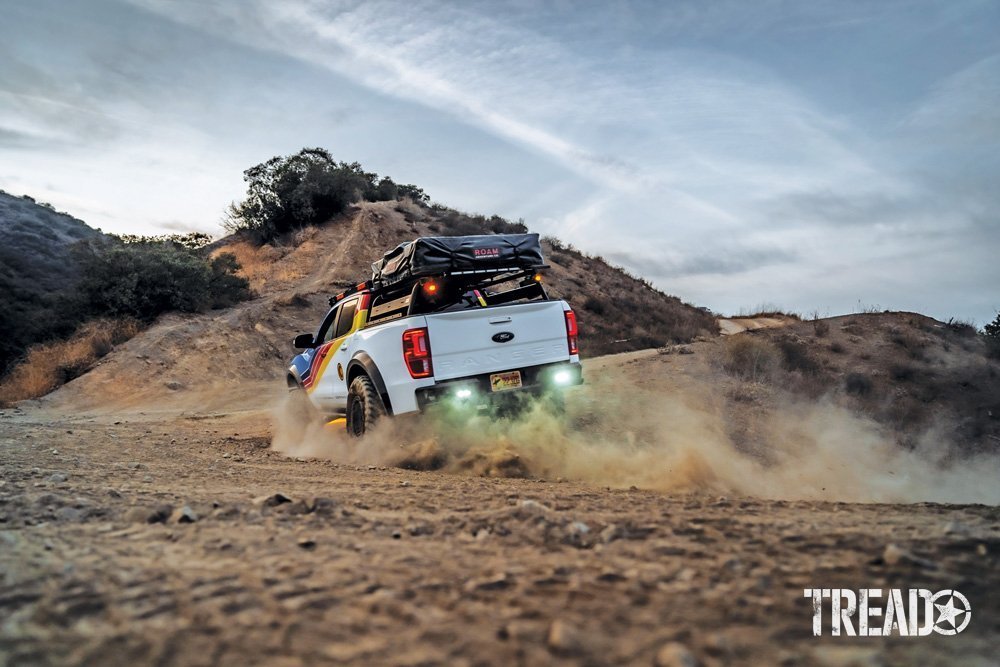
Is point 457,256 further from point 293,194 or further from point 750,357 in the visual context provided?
point 293,194

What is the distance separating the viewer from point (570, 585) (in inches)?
91.6

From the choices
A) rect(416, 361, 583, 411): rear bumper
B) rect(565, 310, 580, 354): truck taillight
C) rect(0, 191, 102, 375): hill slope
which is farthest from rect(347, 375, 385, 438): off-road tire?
rect(0, 191, 102, 375): hill slope

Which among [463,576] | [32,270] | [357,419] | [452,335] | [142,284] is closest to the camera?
[463,576]

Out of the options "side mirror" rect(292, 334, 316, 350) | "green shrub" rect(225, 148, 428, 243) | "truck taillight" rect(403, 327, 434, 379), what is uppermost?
"green shrub" rect(225, 148, 428, 243)

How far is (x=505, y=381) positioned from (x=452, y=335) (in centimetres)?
82

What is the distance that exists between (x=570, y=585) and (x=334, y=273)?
1059 inches

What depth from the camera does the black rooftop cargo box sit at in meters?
7.10

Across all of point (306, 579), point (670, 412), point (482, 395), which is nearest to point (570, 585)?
point (306, 579)

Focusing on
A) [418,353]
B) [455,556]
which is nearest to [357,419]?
[418,353]

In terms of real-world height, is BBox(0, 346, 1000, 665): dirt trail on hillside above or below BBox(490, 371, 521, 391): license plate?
below

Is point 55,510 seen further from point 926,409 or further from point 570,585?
point 926,409

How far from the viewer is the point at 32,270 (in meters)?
31.0

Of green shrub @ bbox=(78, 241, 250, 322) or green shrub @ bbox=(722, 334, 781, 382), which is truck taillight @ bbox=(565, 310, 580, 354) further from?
green shrub @ bbox=(78, 241, 250, 322)

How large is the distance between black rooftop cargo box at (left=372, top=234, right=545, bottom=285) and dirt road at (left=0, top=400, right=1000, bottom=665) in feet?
11.0
